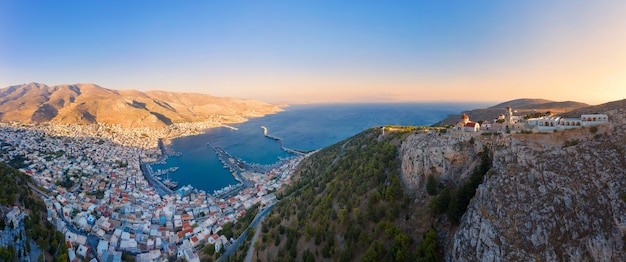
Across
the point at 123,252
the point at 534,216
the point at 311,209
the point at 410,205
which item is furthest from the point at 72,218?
the point at 534,216

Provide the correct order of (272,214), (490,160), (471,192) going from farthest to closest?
(272,214)
(490,160)
(471,192)

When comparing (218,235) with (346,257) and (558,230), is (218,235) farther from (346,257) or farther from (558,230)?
(558,230)

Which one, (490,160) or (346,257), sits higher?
(490,160)

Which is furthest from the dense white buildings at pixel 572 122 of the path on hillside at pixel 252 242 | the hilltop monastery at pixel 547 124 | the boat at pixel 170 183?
the boat at pixel 170 183

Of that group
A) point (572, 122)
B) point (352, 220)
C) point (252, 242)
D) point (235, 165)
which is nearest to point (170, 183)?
point (235, 165)

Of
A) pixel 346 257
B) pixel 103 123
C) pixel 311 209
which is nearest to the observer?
pixel 346 257

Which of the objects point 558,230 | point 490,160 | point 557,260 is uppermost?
point 490,160

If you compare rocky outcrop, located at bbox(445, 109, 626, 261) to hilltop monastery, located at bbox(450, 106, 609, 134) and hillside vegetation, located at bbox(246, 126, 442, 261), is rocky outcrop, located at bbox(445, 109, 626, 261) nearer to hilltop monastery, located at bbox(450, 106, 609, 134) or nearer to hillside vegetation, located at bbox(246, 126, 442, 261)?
hilltop monastery, located at bbox(450, 106, 609, 134)
